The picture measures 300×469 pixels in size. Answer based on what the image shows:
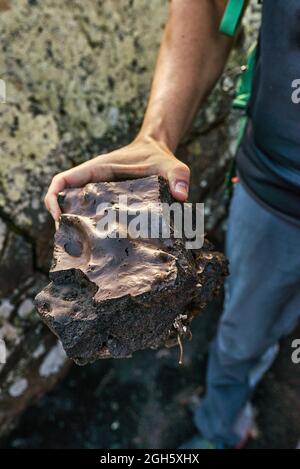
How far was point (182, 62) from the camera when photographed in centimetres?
151

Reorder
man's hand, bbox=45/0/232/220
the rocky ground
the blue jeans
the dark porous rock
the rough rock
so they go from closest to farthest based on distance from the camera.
→ the dark porous rock → man's hand, bbox=45/0/232/220 → the blue jeans → the rough rock → the rocky ground

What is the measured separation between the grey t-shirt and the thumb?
33 cm

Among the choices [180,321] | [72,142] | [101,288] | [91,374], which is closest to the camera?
[101,288]

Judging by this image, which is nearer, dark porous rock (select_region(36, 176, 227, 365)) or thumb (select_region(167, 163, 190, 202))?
dark porous rock (select_region(36, 176, 227, 365))

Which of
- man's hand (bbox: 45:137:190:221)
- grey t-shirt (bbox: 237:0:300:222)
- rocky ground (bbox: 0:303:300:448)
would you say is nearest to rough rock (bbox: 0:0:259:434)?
rocky ground (bbox: 0:303:300:448)

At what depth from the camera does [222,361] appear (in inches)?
80.2

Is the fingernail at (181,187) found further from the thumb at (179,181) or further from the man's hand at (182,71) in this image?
the man's hand at (182,71)

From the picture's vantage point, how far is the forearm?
4.86 ft

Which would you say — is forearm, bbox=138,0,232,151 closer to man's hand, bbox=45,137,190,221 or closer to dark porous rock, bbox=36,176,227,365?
man's hand, bbox=45,137,190,221

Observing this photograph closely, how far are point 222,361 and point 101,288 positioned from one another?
1172mm

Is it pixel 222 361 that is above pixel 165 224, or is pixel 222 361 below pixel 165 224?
below

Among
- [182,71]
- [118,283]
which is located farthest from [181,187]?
[182,71]
